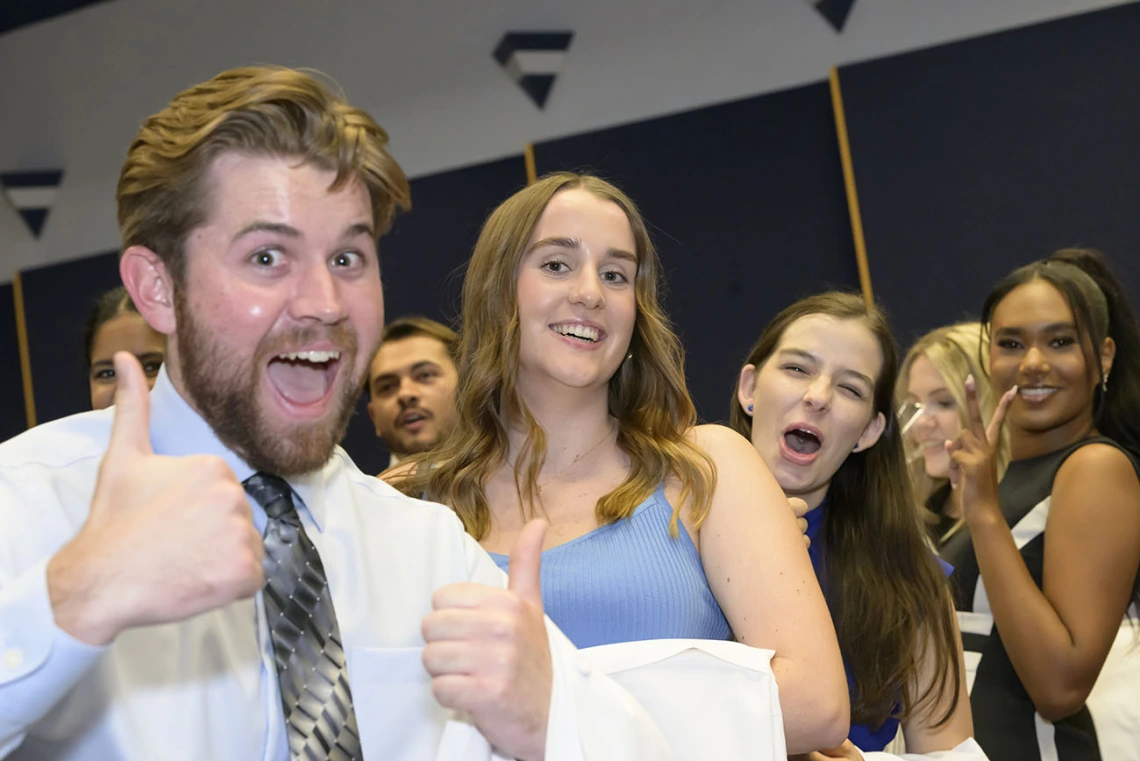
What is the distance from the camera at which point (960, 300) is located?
4.57 m

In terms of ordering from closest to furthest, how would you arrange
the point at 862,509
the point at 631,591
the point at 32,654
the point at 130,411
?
the point at 32,654 → the point at 130,411 → the point at 631,591 → the point at 862,509

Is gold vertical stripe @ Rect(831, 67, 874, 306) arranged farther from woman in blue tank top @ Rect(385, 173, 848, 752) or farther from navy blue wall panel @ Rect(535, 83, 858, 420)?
woman in blue tank top @ Rect(385, 173, 848, 752)

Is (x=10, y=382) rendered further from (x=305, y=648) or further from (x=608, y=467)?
(x=305, y=648)

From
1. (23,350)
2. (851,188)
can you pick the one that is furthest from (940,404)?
(23,350)

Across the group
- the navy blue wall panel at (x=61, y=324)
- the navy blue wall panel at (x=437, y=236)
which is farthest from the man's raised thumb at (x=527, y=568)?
the navy blue wall panel at (x=61, y=324)

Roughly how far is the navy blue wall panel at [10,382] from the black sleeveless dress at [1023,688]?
14.8ft

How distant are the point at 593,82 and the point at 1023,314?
110 inches

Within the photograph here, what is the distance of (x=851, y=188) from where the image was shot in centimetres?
470

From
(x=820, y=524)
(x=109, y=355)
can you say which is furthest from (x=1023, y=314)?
(x=109, y=355)

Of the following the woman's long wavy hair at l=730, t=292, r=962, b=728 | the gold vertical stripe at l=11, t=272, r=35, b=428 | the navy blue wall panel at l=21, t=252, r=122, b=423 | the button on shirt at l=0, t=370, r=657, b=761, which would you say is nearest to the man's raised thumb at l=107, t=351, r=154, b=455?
the button on shirt at l=0, t=370, r=657, b=761

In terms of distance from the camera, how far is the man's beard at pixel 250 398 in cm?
133

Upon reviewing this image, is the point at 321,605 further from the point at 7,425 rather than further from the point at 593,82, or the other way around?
the point at 7,425

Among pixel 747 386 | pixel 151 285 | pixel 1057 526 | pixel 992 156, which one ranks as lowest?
pixel 1057 526

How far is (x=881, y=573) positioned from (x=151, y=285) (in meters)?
1.55
